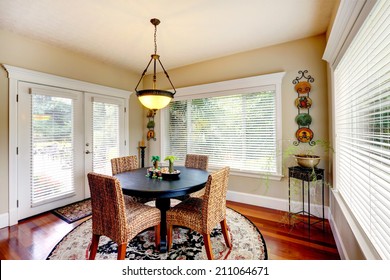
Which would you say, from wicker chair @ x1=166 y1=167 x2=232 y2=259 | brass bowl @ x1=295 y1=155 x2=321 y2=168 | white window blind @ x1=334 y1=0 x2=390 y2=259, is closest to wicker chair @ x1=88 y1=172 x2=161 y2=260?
wicker chair @ x1=166 y1=167 x2=232 y2=259

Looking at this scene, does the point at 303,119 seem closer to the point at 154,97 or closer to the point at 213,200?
the point at 213,200

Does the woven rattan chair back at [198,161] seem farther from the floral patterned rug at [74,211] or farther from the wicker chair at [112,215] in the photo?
the floral patterned rug at [74,211]

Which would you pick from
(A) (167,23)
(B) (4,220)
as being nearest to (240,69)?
(A) (167,23)

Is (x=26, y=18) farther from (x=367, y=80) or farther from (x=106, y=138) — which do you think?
(x=367, y=80)

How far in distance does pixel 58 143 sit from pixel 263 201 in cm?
357

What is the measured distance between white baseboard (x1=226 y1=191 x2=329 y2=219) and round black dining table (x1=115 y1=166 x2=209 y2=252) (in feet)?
4.56

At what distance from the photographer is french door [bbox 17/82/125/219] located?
2752 mm

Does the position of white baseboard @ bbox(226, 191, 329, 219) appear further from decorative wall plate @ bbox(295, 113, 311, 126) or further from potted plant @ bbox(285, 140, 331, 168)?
decorative wall plate @ bbox(295, 113, 311, 126)

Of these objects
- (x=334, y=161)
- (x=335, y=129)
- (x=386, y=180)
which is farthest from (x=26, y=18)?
(x=334, y=161)

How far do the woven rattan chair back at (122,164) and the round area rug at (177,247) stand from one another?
83 centimetres

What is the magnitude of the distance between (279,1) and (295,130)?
1.74 m

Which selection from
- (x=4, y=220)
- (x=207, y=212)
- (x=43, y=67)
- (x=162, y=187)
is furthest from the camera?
(x=43, y=67)


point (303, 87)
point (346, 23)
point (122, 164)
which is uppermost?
point (346, 23)

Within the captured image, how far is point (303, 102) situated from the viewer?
2.82 meters
